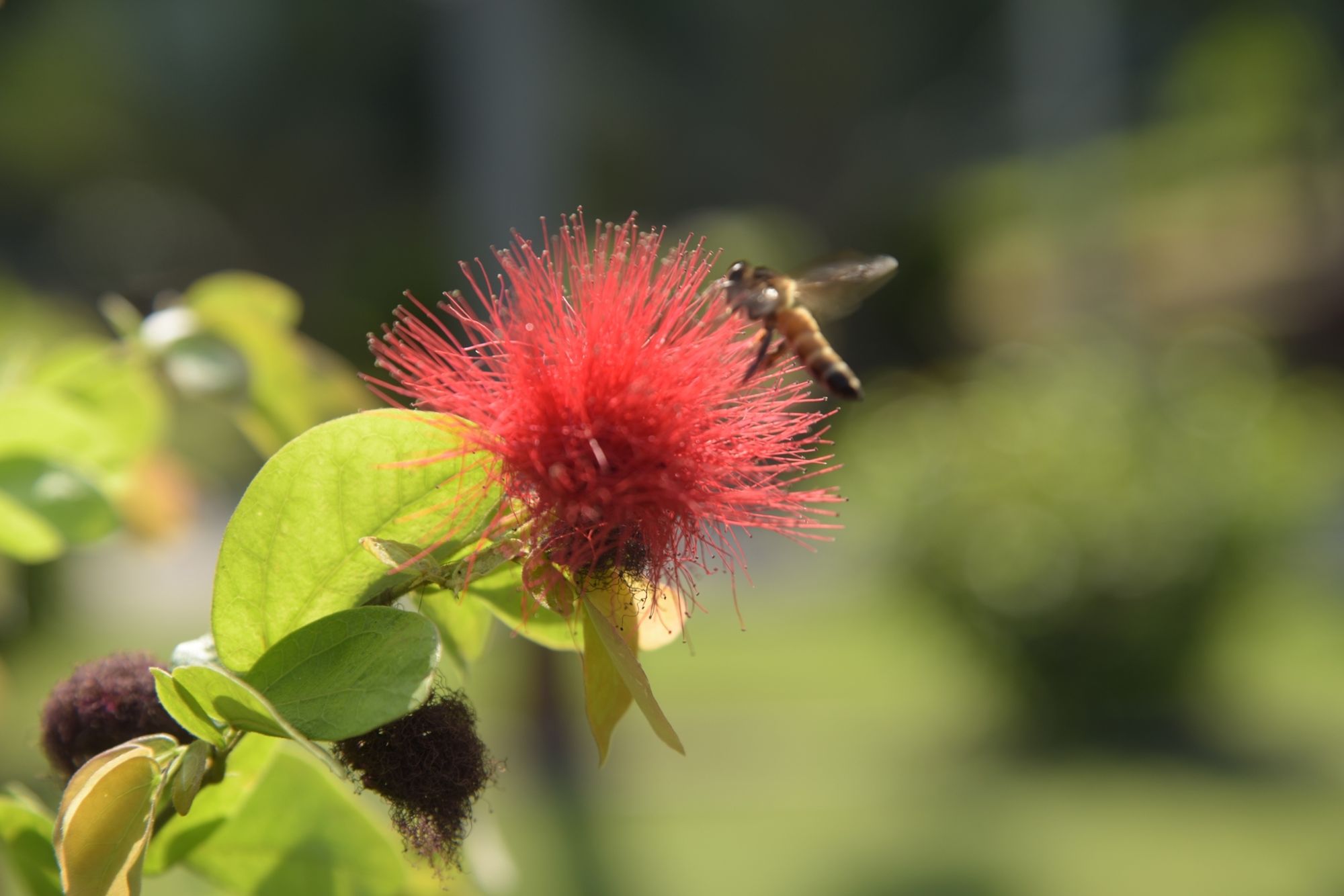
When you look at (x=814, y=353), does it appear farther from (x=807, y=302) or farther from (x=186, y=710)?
(x=186, y=710)

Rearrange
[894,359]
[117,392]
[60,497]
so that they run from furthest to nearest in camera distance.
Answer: [894,359], [117,392], [60,497]

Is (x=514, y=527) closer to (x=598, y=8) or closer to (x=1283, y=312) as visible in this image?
(x=1283, y=312)

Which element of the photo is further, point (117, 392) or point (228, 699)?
point (117, 392)

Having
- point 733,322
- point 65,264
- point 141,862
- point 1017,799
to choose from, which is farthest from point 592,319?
point 65,264

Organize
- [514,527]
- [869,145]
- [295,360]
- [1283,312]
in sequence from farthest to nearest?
[869,145], [1283,312], [295,360], [514,527]

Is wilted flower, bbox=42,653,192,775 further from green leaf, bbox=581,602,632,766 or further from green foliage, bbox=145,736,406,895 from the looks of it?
green leaf, bbox=581,602,632,766

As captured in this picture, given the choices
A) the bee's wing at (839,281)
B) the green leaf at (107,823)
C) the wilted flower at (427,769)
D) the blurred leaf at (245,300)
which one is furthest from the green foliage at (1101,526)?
the green leaf at (107,823)

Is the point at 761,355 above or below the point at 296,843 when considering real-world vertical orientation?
above

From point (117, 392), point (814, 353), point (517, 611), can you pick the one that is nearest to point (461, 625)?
→ point (517, 611)
